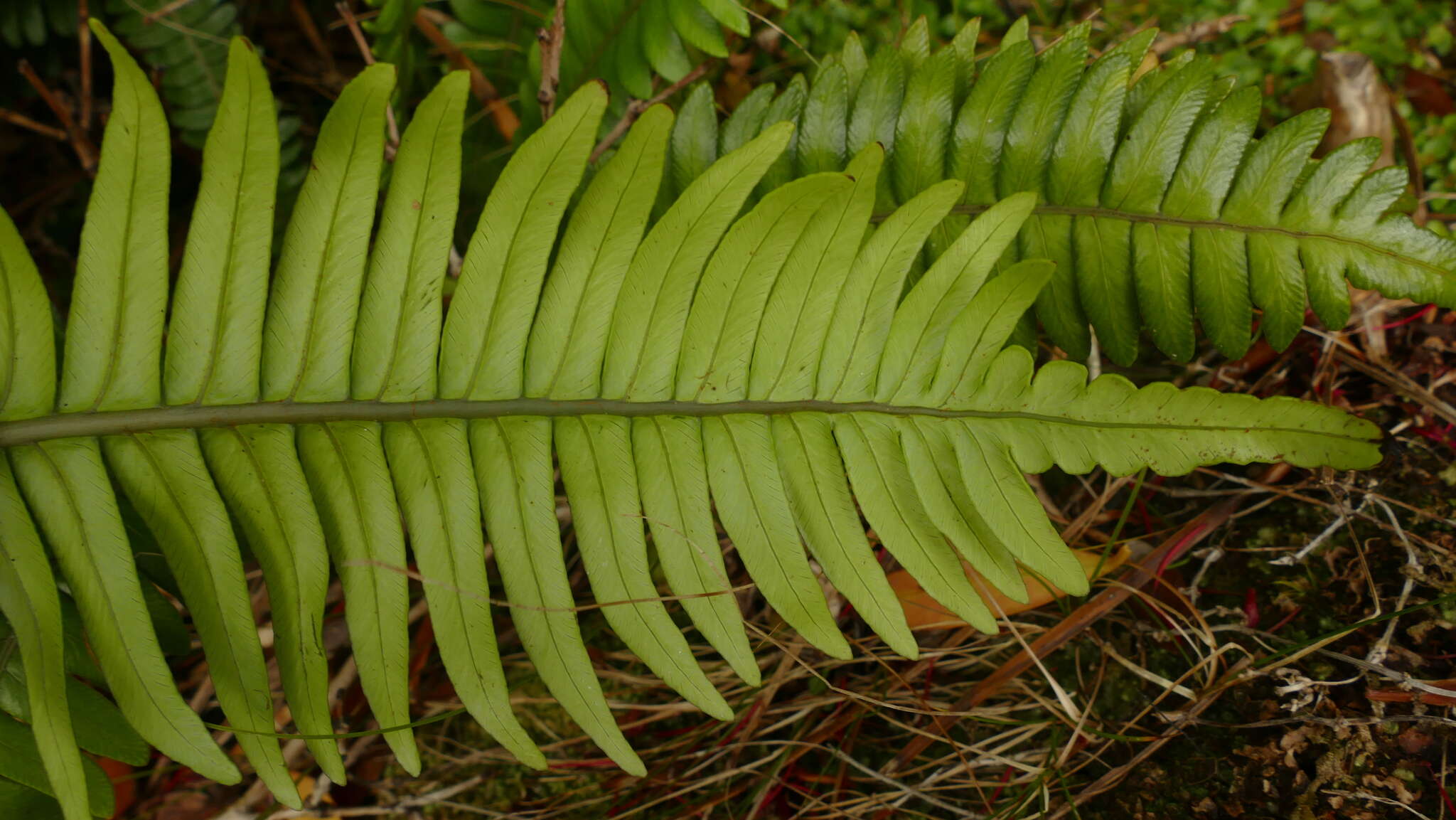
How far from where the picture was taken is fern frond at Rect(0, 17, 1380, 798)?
129cm

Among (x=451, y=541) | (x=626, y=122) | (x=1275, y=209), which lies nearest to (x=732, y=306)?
(x=451, y=541)

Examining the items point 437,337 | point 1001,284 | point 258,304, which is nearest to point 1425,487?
point 1001,284

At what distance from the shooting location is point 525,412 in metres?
1.43

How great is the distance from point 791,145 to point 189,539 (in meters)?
1.21

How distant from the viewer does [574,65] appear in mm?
1896

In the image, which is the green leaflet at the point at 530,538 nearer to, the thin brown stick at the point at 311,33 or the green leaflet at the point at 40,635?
the green leaflet at the point at 40,635

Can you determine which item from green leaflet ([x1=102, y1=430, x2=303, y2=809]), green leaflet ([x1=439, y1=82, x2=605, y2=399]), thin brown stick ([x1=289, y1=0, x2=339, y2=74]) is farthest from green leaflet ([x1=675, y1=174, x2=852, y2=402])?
thin brown stick ([x1=289, y1=0, x2=339, y2=74])

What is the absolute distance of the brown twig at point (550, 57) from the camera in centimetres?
166

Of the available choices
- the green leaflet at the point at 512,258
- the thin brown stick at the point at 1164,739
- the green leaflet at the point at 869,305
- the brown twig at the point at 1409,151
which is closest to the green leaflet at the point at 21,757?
the green leaflet at the point at 512,258

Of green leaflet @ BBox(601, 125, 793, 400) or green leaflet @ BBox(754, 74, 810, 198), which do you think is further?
green leaflet @ BBox(754, 74, 810, 198)

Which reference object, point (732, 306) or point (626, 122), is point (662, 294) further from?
point (626, 122)

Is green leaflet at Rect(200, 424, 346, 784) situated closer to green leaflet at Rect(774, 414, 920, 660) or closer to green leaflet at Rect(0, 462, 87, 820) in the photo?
green leaflet at Rect(0, 462, 87, 820)

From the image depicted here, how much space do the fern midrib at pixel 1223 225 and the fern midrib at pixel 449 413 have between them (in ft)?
1.24

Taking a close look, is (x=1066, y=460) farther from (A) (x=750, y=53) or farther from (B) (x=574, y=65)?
(A) (x=750, y=53)
